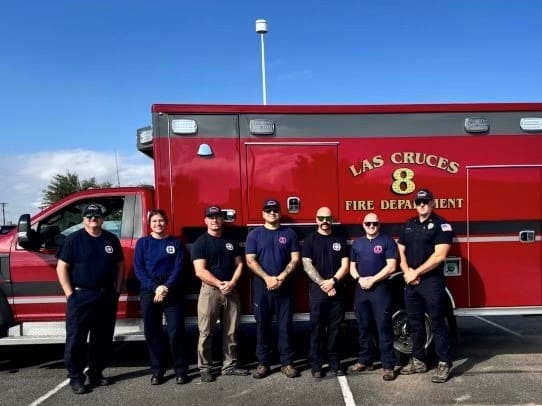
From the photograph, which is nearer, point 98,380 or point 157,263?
point 157,263

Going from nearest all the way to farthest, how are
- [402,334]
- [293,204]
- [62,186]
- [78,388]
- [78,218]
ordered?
[78,388], [293,204], [402,334], [78,218], [62,186]

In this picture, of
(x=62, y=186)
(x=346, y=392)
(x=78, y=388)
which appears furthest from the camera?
(x=62, y=186)

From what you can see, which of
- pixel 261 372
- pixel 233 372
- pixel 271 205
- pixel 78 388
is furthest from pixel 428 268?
pixel 78 388

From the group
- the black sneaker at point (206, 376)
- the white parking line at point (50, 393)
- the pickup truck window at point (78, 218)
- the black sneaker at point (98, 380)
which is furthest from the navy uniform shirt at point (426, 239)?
the white parking line at point (50, 393)

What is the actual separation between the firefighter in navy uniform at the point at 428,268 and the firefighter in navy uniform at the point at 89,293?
309 centimetres

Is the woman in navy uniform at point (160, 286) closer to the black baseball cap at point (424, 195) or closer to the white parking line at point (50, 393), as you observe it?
the white parking line at point (50, 393)

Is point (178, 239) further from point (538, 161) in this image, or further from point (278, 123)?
point (538, 161)

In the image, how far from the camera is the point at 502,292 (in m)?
5.70

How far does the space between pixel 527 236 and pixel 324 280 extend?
2.43 m

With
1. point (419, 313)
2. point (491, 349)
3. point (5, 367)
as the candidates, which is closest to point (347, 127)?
point (419, 313)

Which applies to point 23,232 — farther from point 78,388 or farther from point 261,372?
point 261,372

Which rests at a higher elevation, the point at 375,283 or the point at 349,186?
the point at 349,186

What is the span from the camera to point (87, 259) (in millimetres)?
5078

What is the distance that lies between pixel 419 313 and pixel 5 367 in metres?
4.91
